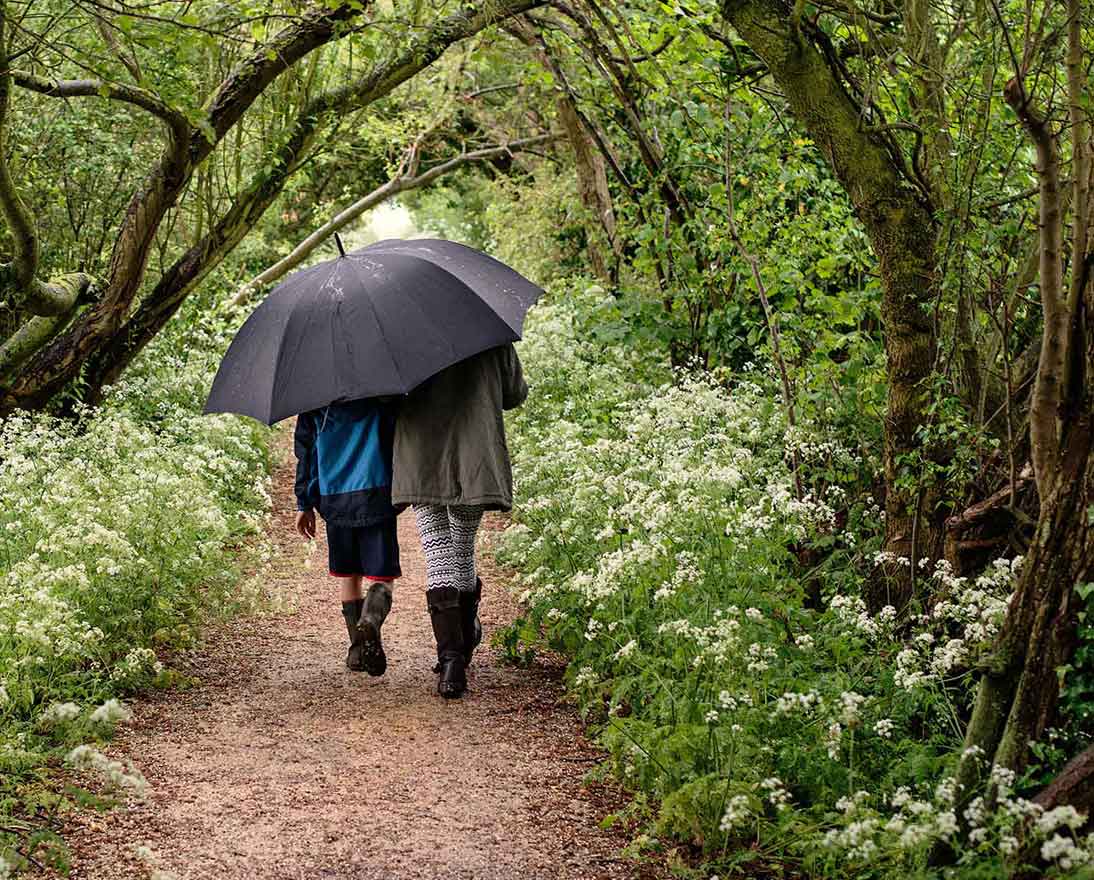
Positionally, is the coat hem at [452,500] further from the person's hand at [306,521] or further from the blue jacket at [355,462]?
the person's hand at [306,521]

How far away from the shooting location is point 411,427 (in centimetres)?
608

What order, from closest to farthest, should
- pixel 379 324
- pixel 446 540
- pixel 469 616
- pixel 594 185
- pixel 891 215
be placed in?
pixel 891 215 < pixel 379 324 < pixel 446 540 < pixel 469 616 < pixel 594 185

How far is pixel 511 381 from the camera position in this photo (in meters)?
6.33

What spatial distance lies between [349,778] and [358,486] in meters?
1.54

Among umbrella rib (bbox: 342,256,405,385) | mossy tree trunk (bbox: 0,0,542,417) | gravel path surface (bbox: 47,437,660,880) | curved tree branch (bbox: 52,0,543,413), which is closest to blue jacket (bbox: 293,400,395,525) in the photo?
→ umbrella rib (bbox: 342,256,405,385)

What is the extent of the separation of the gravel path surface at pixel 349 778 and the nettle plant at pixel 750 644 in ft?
1.06

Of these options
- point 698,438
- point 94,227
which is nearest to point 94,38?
point 94,227

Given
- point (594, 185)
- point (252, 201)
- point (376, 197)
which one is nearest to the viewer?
point (252, 201)

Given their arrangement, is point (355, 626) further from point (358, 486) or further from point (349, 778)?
point (349, 778)

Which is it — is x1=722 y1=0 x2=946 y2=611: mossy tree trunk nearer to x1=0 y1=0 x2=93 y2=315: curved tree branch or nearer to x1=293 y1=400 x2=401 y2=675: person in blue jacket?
x1=293 y1=400 x2=401 y2=675: person in blue jacket

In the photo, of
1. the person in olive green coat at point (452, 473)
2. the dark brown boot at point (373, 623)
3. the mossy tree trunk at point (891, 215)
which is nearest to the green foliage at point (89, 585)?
the dark brown boot at point (373, 623)

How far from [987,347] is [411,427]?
273 cm

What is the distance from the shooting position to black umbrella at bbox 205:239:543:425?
5742mm

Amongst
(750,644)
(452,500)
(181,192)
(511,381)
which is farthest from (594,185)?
(750,644)
